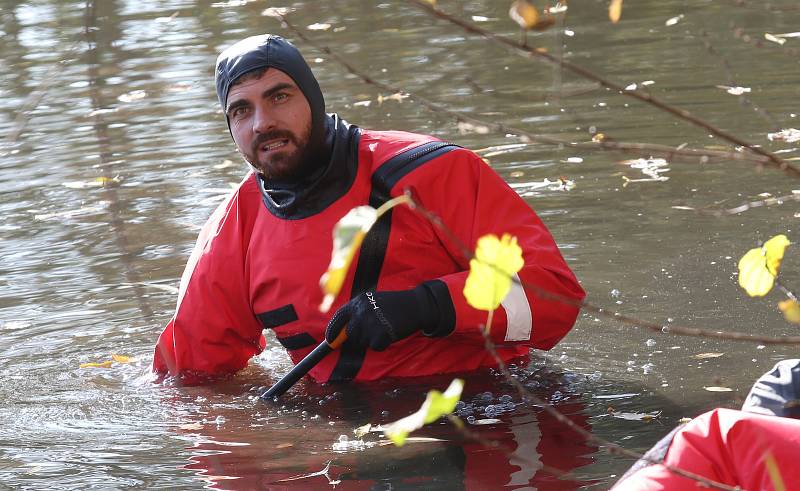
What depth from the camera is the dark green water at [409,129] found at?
14.0 ft

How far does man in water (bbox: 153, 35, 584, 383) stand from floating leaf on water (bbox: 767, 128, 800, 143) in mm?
3405

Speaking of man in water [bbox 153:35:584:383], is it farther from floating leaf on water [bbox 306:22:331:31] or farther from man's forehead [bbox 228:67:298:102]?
floating leaf on water [bbox 306:22:331:31]

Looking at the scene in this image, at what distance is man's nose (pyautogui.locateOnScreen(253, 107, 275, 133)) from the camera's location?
462cm

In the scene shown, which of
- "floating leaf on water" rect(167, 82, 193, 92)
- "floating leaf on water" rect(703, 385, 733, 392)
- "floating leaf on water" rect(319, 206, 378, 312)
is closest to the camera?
"floating leaf on water" rect(319, 206, 378, 312)

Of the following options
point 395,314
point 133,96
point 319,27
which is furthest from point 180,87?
point 395,314

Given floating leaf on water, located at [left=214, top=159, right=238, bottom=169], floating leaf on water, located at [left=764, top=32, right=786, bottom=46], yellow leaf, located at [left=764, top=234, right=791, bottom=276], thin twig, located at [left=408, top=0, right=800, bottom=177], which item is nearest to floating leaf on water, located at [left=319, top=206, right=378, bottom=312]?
thin twig, located at [left=408, top=0, right=800, bottom=177]

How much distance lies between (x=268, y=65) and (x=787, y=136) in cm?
402

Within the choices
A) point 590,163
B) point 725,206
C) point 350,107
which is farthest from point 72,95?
point 725,206

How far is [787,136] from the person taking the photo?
7.67 meters

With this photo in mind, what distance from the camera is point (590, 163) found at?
25.5ft

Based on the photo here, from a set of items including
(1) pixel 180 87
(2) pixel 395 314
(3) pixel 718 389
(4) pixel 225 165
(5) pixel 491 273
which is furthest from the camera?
(1) pixel 180 87

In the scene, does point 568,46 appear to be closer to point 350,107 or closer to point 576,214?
point 350,107

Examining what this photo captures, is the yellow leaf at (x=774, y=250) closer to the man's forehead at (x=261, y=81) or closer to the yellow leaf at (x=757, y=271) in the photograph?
the yellow leaf at (x=757, y=271)

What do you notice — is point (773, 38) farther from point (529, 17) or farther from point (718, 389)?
point (529, 17)
